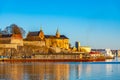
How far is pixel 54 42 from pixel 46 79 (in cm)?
11479

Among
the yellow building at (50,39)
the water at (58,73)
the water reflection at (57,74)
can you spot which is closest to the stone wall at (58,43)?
the yellow building at (50,39)

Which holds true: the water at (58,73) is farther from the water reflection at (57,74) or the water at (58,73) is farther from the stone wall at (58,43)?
the stone wall at (58,43)

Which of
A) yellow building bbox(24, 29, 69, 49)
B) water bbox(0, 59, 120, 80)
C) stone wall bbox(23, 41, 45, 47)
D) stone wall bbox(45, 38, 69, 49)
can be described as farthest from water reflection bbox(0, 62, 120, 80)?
stone wall bbox(45, 38, 69, 49)

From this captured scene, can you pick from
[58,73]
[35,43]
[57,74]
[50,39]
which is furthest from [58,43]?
[57,74]

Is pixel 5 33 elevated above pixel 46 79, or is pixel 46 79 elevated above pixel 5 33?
pixel 5 33

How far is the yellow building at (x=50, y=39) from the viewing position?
14500 cm

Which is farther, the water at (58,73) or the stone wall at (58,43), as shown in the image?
the stone wall at (58,43)

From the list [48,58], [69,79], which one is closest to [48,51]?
[48,58]

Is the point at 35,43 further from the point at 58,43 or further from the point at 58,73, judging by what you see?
the point at 58,73

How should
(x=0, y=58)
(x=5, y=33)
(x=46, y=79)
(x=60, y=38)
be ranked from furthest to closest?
(x=60, y=38) < (x=5, y=33) < (x=0, y=58) < (x=46, y=79)

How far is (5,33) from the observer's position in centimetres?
14638

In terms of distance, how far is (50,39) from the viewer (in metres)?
151

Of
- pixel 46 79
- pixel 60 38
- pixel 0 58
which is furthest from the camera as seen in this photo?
pixel 60 38

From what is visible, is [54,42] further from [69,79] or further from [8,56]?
[69,79]
